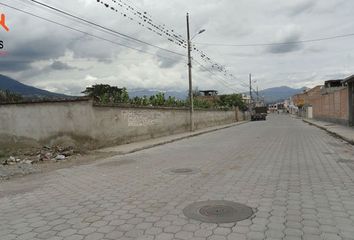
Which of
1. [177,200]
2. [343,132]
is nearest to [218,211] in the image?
[177,200]

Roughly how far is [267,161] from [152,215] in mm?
6734

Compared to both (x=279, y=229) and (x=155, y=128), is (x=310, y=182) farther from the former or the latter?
(x=155, y=128)

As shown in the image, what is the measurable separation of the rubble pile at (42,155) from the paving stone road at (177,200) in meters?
2.44

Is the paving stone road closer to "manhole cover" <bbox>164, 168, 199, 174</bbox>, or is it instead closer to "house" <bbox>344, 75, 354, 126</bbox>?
"manhole cover" <bbox>164, 168, 199, 174</bbox>

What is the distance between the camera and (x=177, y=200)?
6629 mm

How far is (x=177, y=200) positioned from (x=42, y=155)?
29.2 feet

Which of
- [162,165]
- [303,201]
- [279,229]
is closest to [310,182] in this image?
[303,201]

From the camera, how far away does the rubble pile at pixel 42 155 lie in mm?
12882

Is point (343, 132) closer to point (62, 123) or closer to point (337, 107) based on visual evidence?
point (337, 107)

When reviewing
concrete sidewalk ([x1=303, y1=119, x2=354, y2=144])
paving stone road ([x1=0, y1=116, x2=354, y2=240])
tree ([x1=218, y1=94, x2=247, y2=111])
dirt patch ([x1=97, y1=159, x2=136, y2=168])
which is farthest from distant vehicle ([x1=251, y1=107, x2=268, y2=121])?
dirt patch ([x1=97, y1=159, x2=136, y2=168])

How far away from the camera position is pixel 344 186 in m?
7.53

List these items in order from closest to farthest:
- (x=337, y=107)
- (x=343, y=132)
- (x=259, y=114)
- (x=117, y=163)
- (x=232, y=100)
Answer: (x=117, y=163) → (x=343, y=132) → (x=337, y=107) → (x=259, y=114) → (x=232, y=100)

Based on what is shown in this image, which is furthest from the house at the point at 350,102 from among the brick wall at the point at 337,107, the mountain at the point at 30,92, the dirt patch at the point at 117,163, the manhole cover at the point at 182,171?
the manhole cover at the point at 182,171

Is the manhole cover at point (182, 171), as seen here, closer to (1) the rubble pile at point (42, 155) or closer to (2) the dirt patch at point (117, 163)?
(2) the dirt patch at point (117, 163)
